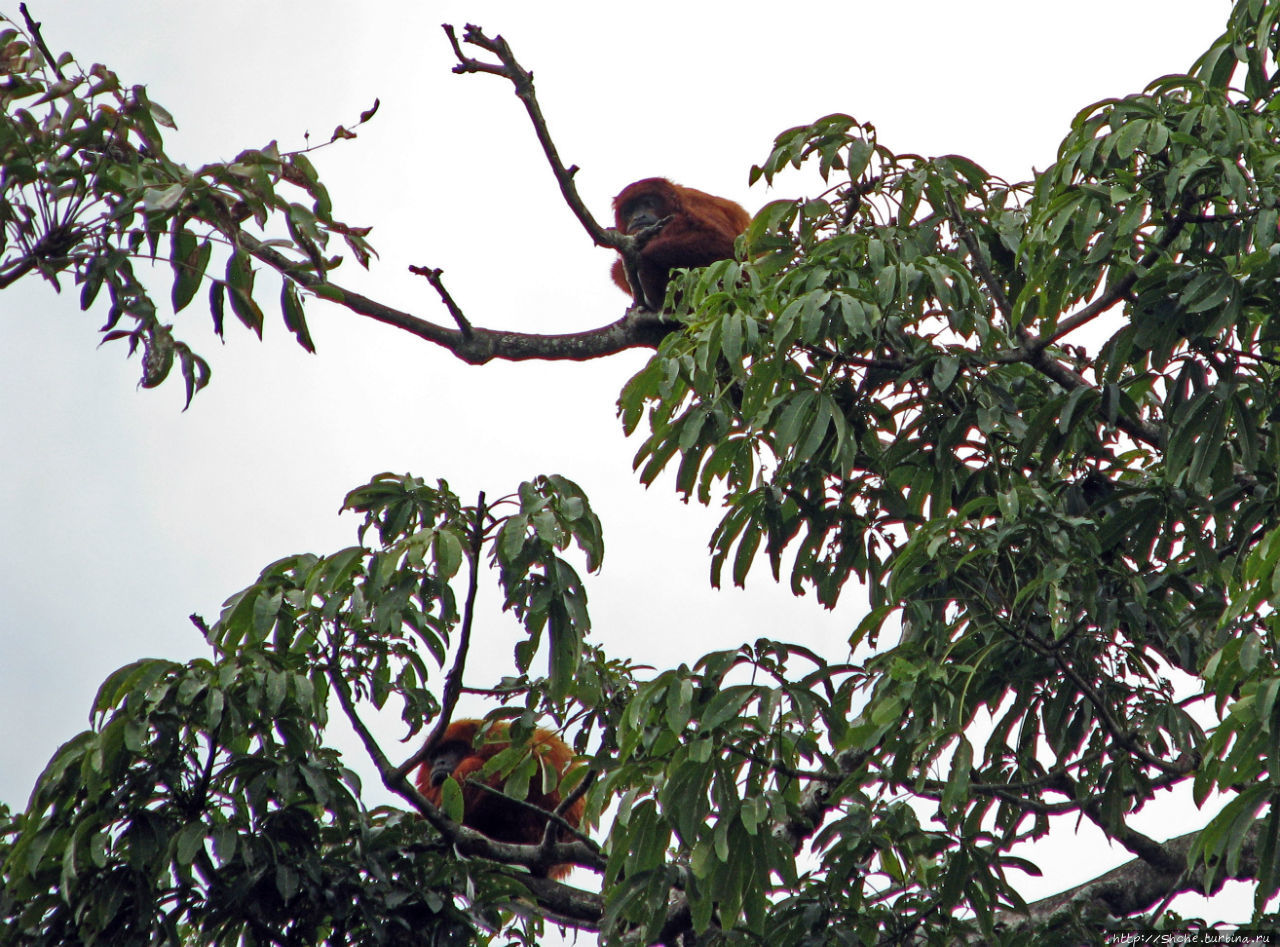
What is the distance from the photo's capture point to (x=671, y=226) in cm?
504

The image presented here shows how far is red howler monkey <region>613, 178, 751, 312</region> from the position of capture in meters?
4.79

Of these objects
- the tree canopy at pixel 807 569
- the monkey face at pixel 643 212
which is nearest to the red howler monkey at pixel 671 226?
Answer: the monkey face at pixel 643 212

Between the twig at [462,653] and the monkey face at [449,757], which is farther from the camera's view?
the monkey face at [449,757]

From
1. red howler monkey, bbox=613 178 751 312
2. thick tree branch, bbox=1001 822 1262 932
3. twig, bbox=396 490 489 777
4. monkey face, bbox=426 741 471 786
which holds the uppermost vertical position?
red howler monkey, bbox=613 178 751 312

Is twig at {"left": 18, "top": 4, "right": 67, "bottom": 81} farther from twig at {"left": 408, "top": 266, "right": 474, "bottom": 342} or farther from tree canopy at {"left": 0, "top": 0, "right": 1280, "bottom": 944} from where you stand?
twig at {"left": 408, "top": 266, "right": 474, "bottom": 342}

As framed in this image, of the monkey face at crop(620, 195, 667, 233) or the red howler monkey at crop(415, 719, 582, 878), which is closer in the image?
the red howler monkey at crop(415, 719, 582, 878)

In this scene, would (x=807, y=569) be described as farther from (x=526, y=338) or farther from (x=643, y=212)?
(x=643, y=212)

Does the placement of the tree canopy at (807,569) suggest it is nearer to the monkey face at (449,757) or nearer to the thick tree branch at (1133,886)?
the thick tree branch at (1133,886)

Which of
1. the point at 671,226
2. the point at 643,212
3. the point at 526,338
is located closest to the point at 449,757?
the point at 526,338

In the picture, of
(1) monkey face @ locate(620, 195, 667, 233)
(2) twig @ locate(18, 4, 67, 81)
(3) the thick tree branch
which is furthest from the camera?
(1) monkey face @ locate(620, 195, 667, 233)

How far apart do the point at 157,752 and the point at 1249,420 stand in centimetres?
229

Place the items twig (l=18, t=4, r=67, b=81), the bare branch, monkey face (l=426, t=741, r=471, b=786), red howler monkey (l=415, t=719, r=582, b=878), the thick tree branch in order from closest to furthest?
twig (l=18, t=4, r=67, b=81), the thick tree branch, the bare branch, red howler monkey (l=415, t=719, r=582, b=878), monkey face (l=426, t=741, r=471, b=786)

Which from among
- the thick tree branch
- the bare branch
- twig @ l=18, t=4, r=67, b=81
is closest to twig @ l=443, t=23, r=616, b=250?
the bare branch

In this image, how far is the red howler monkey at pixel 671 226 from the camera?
4.79m
